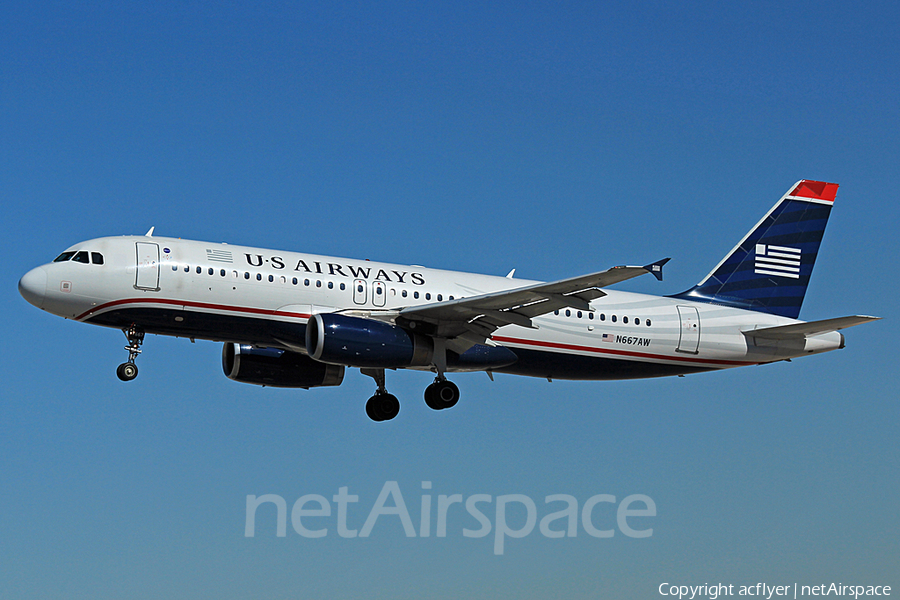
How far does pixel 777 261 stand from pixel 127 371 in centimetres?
2272

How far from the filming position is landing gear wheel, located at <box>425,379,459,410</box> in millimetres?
33312

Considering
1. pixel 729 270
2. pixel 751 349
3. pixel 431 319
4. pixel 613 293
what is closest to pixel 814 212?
pixel 729 270

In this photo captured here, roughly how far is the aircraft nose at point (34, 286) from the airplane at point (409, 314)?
0.03 m

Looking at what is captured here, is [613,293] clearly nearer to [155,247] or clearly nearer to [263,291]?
[263,291]

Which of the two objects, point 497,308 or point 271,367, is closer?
point 497,308

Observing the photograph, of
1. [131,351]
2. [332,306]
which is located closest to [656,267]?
[332,306]

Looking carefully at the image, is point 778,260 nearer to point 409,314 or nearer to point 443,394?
point 443,394

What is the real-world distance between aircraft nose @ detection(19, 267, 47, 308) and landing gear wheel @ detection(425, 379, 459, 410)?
455 inches

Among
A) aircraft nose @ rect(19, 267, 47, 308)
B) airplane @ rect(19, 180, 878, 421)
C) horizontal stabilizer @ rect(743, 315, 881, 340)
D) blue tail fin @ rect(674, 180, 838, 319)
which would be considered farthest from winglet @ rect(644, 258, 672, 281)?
aircraft nose @ rect(19, 267, 47, 308)

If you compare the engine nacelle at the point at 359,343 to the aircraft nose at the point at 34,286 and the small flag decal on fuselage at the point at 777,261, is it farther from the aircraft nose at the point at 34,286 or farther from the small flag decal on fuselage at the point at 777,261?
the small flag decal on fuselage at the point at 777,261

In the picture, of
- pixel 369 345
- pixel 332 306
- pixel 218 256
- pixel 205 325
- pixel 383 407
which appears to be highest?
pixel 218 256

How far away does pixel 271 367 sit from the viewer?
117ft

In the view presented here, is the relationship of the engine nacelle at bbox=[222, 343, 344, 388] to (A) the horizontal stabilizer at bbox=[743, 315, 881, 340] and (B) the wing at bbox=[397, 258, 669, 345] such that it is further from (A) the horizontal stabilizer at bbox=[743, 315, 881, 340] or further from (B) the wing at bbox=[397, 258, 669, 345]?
(A) the horizontal stabilizer at bbox=[743, 315, 881, 340]

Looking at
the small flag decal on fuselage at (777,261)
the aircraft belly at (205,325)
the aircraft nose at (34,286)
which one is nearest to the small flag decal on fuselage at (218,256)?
the aircraft belly at (205,325)
